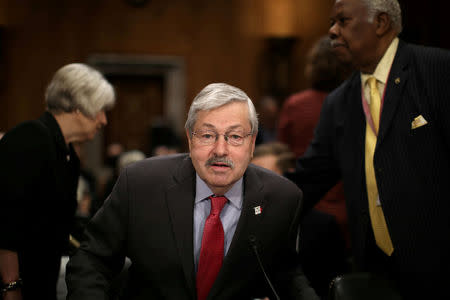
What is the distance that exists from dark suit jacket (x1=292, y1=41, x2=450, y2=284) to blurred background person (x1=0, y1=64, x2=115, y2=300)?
1244 mm

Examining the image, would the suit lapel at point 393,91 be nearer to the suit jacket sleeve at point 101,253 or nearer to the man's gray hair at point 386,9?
the man's gray hair at point 386,9

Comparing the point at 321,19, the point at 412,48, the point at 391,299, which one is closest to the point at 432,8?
the point at 321,19

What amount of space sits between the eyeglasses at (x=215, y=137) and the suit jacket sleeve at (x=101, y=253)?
0.29m

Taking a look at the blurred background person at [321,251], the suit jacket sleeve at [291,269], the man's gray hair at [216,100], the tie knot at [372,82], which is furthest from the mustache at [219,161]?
the blurred background person at [321,251]

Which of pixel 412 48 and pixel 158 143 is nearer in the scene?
pixel 412 48

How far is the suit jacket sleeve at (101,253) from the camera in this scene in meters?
1.45

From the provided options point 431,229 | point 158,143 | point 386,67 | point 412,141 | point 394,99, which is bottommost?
point 158,143

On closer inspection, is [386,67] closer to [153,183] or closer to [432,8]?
[153,183]

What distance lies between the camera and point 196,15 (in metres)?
8.31

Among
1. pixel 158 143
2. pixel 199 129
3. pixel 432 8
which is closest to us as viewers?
pixel 199 129

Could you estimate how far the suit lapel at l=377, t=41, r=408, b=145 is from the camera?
188cm

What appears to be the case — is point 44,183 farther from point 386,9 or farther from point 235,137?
point 386,9

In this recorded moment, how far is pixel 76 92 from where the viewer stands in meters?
2.20

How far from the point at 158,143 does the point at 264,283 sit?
451 centimetres
